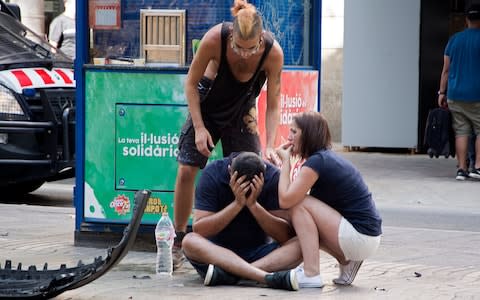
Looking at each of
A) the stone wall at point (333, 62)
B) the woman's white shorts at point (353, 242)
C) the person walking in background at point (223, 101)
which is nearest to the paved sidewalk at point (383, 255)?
the woman's white shorts at point (353, 242)

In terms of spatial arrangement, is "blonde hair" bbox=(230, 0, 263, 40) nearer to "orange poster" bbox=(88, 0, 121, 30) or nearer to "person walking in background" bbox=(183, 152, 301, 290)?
"person walking in background" bbox=(183, 152, 301, 290)

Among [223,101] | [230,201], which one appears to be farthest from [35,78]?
[230,201]

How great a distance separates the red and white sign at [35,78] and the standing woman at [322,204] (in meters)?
4.34

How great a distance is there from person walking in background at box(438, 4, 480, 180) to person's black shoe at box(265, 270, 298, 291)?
20.6 feet

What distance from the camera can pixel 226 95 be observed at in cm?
723

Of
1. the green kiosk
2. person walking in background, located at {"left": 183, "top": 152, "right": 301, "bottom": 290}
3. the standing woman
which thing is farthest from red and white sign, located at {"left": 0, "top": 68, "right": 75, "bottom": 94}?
the standing woman

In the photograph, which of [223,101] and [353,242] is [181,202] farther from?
[353,242]

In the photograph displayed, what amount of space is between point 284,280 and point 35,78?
4.83 metres

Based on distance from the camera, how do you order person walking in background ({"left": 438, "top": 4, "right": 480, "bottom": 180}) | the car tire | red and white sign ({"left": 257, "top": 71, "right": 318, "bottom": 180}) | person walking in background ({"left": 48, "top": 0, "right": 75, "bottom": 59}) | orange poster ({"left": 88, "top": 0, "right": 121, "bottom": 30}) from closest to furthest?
red and white sign ({"left": 257, "top": 71, "right": 318, "bottom": 180}) → orange poster ({"left": 88, "top": 0, "right": 121, "bottom": 30}) → the car tire → person walking in background ({"left": 438, "top": 4, "right": 480, "bottom": 180}) → person walking in background ({"left": 48, "top": 0, "right": 75, "bottom": 59})

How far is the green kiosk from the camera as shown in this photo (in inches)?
306

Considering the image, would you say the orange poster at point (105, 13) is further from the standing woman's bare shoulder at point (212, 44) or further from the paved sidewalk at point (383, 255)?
the paved sidewalk at point (383, 255)

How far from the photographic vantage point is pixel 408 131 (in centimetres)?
1509

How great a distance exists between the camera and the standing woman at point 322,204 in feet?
21.7

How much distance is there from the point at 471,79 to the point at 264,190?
620cm
